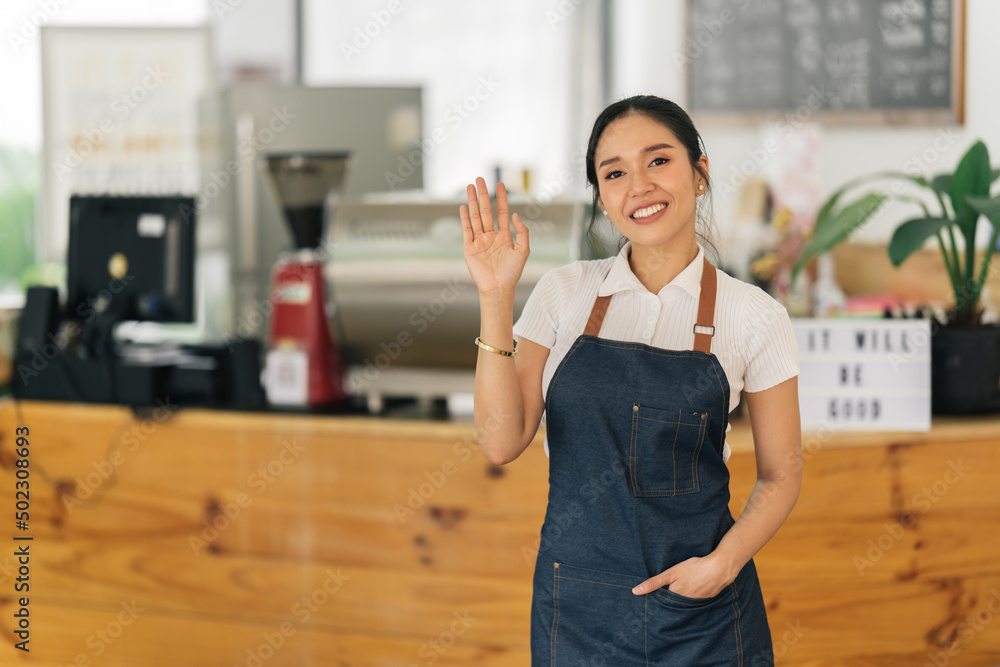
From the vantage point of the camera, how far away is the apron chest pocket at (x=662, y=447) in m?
1.12

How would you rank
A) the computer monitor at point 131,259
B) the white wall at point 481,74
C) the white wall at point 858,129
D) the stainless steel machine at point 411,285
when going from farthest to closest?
the white wall at point 481,74 < the white wall at point 858,129 < the computer monitor at point 131,259 < the stainless steel machine at point 411,285

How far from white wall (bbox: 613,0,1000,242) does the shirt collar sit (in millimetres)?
2030

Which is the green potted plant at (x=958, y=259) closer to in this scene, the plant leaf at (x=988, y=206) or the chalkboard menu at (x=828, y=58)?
the plant leaf at (x=988, y=206)

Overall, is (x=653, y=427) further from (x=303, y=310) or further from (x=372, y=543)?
(x=303, y=310)

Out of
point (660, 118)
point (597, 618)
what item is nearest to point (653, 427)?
point (597, 618)

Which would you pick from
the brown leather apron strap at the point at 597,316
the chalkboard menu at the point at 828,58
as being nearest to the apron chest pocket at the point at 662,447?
the brown leather apron strap at the point at 597,316

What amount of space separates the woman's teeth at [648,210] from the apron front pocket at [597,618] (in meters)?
0.47

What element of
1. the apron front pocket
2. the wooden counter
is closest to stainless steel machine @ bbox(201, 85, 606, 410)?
the wooden counter

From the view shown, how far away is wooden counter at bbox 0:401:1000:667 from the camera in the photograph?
71.7 inches

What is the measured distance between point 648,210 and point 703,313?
0.52 feet

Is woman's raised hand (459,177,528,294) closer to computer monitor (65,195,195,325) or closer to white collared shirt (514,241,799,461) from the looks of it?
white collared shirt (514,241,799,461)

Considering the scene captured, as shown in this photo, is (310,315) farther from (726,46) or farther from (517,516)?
(726,46)

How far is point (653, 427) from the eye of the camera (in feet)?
3.68

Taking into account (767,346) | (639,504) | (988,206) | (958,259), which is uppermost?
(988,206)
